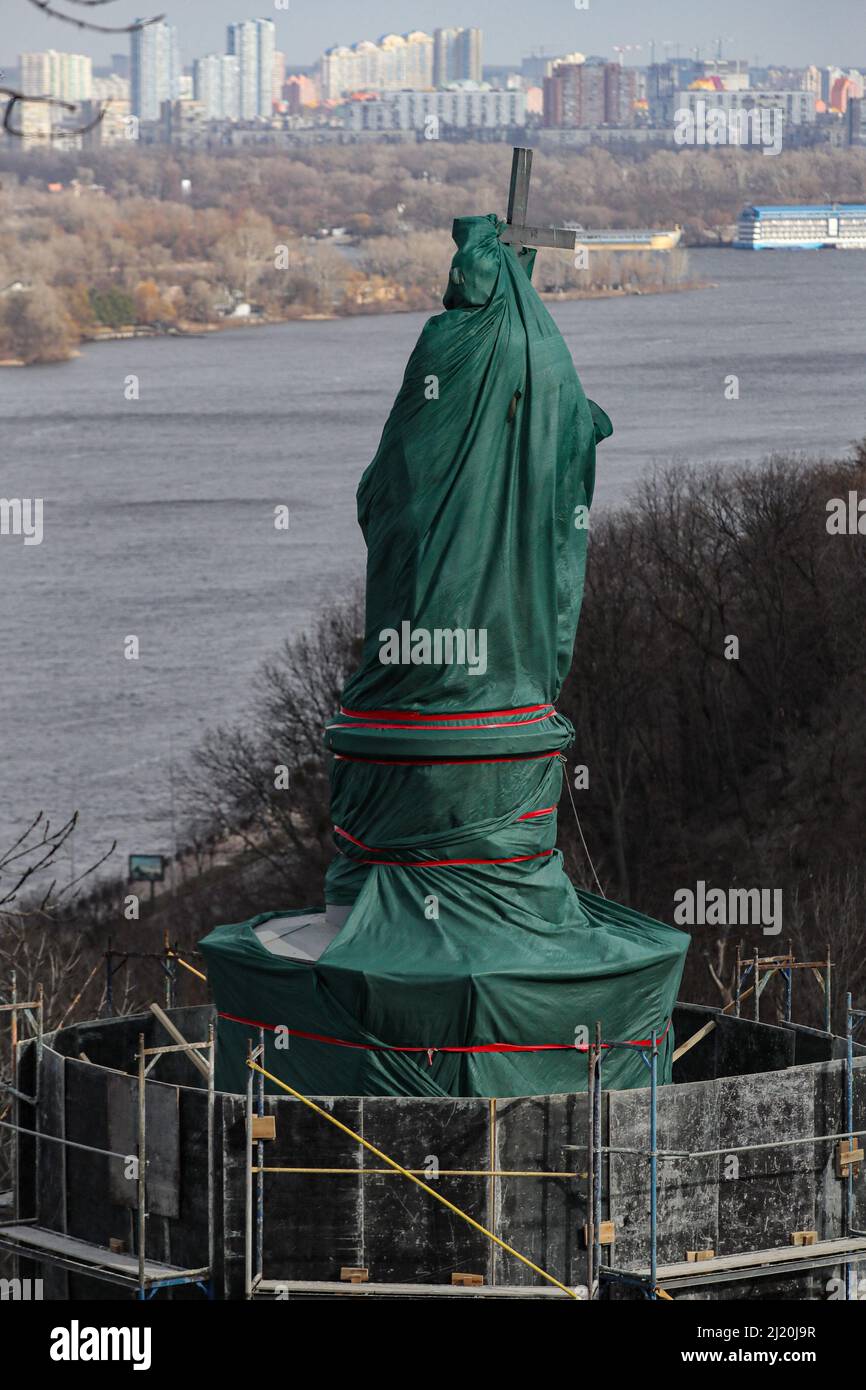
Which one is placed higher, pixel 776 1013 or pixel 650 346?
pixel 650 346

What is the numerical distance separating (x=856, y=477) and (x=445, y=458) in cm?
5313

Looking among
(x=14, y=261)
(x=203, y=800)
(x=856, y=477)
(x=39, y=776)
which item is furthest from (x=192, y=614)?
(x=14, y=261)

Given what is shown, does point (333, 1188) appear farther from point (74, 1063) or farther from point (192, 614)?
point (192, 614)

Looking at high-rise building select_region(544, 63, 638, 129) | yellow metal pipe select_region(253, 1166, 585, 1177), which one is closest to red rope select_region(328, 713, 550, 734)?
yellow metal pipe select_region(253, 1166, 585, 1177)

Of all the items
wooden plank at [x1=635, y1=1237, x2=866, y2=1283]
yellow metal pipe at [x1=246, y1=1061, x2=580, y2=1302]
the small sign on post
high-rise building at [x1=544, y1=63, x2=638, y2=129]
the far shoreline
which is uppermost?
high-rise building at [x1=544, y1=63, x2=638, y2=129]

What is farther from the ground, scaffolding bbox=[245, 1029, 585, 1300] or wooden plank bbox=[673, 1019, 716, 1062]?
wooden plank bbox=[673, 1019, 716, 1062]

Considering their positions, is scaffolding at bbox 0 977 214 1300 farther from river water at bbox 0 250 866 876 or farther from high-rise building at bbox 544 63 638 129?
high-rise building at bbox 544 63 638 129

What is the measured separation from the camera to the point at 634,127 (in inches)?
4902

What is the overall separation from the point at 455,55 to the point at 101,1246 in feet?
476

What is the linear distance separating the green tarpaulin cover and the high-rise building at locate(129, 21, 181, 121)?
15112 cm

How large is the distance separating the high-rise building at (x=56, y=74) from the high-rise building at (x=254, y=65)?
9949 millimetres

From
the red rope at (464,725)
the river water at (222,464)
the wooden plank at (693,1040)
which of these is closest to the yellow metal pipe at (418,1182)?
the red rope at (464,725)

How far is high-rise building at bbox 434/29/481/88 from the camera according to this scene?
157 m

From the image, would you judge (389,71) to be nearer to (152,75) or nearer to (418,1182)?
(152,75)
